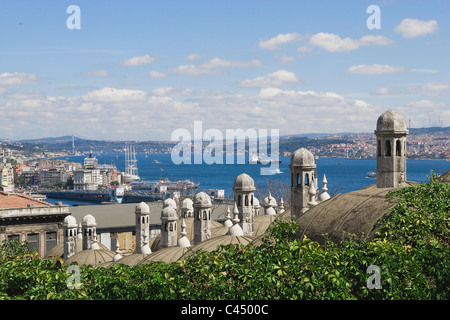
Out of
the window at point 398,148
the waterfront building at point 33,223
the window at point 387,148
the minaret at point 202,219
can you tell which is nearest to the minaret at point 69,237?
the waterfront building at point 33,223

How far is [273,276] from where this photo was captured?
14.7 meters

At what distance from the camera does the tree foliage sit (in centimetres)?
1438

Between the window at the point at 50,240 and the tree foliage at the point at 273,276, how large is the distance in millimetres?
37379

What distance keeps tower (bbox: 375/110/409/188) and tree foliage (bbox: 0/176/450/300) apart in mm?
7205

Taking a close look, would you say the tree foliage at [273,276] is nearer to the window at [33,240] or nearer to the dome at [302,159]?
the dome at [302,159]

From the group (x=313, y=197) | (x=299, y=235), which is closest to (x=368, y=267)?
(x=299, y=235)

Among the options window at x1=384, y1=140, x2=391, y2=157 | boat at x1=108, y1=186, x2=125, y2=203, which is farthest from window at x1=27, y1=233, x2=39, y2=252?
boat at x1=108, y1=186, x2=125, y2=203

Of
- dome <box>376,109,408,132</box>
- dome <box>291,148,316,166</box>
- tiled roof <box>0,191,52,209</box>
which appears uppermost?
dome <box>376,109,408,132</box>

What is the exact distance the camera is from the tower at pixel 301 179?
91.0 feet

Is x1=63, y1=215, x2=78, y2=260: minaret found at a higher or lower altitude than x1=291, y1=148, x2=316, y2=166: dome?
lower

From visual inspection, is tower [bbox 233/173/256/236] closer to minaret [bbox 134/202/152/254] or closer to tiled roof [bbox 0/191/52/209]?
minaret [bbox 134/202/152/254]

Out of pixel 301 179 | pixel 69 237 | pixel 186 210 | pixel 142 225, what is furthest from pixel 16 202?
pixel 301 179

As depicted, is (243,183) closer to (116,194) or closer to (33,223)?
(33,223)

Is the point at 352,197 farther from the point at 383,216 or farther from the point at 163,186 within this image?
the point at 163,186
